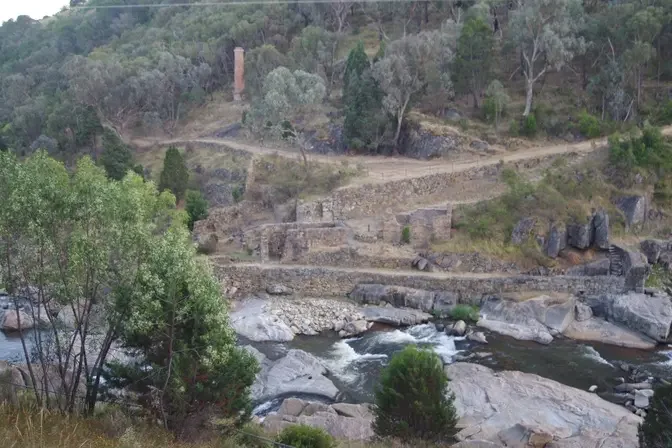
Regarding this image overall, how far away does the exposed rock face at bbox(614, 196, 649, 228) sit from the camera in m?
35.4

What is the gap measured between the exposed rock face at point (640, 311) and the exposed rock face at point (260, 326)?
49.9 feet

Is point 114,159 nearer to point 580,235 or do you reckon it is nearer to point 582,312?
point 580,235

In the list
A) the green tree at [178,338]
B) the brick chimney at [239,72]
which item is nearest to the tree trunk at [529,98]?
the brick chimney at [239,72]

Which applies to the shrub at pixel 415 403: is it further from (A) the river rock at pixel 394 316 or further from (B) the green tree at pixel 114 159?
(B) the green tree at pixel 114 159

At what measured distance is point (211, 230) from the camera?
38844mm

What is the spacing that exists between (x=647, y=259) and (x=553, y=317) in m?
7.53

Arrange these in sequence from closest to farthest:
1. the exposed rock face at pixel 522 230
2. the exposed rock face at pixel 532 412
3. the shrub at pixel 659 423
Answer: the shrub at pixel 659 423
the exposed rock face at pixel 532 412
the exposed rock face at pixel 522 230

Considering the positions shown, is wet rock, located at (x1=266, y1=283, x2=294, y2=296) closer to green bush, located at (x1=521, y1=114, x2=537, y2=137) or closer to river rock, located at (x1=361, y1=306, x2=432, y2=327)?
river rock, located at (x1=361, y1=306, x2=432, y2=327)

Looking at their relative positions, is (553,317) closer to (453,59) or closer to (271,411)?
(271,411)

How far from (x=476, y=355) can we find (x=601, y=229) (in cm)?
1187

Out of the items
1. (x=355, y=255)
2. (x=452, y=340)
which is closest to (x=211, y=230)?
(x=355, y=255)

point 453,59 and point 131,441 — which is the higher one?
point 453,59

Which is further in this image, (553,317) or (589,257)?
(589,257)

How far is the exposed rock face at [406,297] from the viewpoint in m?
32.3
